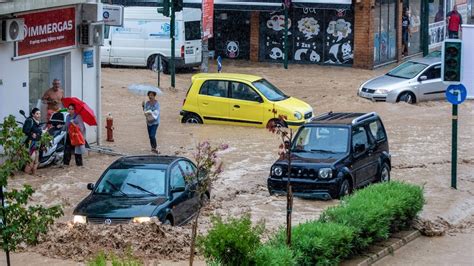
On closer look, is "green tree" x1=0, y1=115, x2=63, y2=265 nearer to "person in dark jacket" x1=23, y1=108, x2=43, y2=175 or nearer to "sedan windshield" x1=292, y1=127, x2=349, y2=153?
"person in dark jacket" x1=23, y1=108, x2=43, y2=175

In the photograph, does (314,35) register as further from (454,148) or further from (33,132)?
(33,132)

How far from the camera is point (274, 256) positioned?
14.0m

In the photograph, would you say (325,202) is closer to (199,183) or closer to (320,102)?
(199,183)

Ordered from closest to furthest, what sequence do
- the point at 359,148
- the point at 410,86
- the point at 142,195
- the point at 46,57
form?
the point at 142,195, the point at 359,148, the point at 46,57, the point at 410,86

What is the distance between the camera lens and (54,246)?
17062 mm

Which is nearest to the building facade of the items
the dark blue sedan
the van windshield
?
the dark blue sedan

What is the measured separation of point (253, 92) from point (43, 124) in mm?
7005

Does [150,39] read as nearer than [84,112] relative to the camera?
No

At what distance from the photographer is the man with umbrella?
2430 cm

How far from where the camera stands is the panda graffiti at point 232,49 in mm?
45062

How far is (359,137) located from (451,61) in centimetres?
258

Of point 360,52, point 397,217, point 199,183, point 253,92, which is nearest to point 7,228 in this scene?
point 199,183

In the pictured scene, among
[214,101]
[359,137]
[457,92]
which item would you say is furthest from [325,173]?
[214,101]

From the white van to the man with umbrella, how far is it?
15253mm
